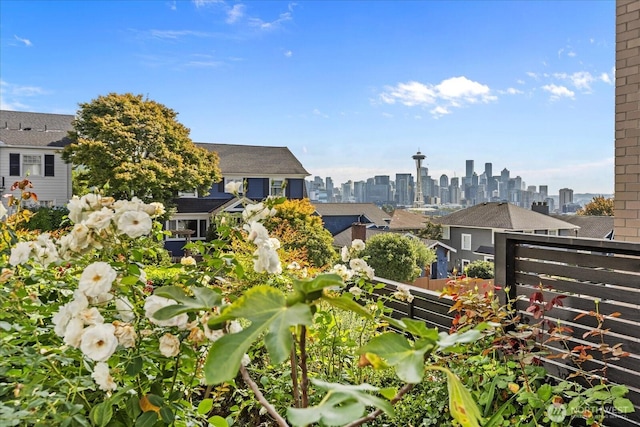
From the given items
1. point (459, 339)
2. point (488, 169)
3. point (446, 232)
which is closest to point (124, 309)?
point (459, 339)

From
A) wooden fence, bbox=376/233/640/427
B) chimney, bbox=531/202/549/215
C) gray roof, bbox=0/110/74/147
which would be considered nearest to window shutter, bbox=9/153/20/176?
gray roof, bbox=0/110/74/147

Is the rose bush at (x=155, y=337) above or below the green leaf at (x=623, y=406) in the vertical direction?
above

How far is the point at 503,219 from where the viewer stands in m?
21.0

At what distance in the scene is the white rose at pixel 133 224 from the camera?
90cm

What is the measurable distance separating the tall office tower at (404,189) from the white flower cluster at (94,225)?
2867cm

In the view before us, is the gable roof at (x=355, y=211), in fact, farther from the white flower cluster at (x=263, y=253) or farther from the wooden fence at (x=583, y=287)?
the white flower cluster at (x=263, y=253)

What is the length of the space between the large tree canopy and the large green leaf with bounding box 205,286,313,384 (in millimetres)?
15778

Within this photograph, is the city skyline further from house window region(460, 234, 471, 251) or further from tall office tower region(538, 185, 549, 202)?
house window region(460, 234, 471, 251)

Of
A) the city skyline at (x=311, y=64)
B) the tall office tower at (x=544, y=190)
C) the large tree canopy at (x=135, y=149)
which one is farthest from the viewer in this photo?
the tall office tower at (x=544, y=190)

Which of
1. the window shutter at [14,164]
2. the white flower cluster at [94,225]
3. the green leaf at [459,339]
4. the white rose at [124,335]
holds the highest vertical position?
the window shutter at [14,164]

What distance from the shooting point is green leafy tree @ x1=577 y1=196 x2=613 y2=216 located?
24225mm

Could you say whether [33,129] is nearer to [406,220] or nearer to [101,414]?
[406,220]

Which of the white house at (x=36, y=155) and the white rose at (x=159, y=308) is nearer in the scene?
the white rose at (x=159, y=308)

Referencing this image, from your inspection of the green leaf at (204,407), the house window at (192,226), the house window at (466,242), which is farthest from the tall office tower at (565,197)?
the green leaf at (204,407)
